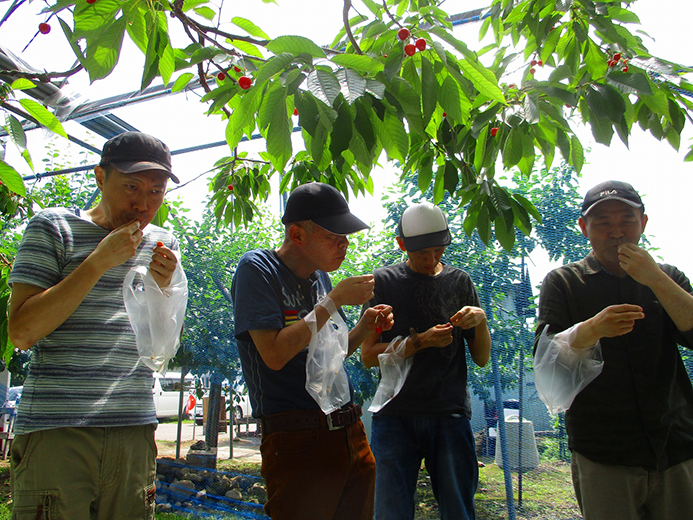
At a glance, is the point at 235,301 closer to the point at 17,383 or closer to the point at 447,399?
the point at 447,399

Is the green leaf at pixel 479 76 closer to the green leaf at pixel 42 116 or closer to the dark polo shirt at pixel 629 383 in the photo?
the dark polo shirt at pixel 629 383

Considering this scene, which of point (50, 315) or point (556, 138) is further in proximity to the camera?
point (556, 138)

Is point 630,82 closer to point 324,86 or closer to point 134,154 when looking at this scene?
point 324,86

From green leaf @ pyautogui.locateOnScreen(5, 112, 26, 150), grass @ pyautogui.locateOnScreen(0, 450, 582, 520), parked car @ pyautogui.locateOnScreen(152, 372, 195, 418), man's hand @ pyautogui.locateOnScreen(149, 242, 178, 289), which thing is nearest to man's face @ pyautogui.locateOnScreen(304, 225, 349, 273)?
man's hand @ pyautogui.locateOnScreen(149, 242, 178, 289)

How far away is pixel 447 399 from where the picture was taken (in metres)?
1.62

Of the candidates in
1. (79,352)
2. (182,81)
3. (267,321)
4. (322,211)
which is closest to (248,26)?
(182,81)

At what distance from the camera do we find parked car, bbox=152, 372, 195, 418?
4.64 m

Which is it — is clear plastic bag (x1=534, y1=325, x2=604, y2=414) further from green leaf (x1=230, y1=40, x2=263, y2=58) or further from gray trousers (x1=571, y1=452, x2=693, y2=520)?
green leaf (x1=230, y1=40, x2=263, y2=58)

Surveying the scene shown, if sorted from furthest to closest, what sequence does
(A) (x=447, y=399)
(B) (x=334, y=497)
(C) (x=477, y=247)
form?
(C) (x=477, y=247), (A) (x=447, y=399), (B) (x=334, y=497)

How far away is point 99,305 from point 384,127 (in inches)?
30.9

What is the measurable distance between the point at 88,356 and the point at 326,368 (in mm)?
571

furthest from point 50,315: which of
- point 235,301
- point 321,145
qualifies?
point 321,145

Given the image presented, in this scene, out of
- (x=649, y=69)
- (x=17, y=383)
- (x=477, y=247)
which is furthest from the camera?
(x=17, y=383)

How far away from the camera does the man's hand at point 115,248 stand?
1.06m
